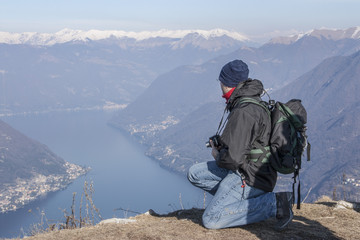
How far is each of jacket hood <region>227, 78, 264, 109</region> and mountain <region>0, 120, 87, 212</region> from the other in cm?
6387

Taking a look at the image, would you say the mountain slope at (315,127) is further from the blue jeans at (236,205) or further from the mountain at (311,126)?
the blue jeans at (236,205)

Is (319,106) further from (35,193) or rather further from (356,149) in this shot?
(35,193)

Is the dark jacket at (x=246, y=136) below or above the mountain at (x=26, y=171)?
above

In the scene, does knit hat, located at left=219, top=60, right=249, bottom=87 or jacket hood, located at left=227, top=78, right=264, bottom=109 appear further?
knit hat, located at left=219, top=60, right=249, bottom=87

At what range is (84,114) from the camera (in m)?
187

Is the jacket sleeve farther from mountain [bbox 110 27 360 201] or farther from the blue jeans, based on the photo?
mountain [bbox 110 27 360 201]

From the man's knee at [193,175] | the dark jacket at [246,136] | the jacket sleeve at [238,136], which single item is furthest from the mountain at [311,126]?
the jacket sleeve at [238,136]

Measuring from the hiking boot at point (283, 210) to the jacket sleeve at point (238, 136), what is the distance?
80 centimetres

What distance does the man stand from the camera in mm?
4324

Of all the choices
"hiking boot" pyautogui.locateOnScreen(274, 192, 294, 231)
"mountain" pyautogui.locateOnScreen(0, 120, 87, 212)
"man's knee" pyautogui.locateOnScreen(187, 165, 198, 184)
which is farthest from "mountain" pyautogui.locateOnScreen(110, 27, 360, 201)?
"hiking boot" pyautogui.locateOnScreen(274, 192, 294, 231)

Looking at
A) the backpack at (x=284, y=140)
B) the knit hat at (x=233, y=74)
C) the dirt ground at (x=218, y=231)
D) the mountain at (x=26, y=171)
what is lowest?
the mountain at (x=26, y=171)

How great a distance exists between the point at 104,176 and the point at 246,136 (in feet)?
243

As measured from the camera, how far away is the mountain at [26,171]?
71812 mm

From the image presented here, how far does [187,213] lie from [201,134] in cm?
13296
